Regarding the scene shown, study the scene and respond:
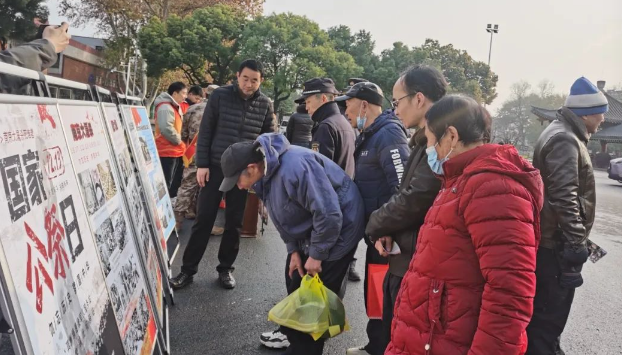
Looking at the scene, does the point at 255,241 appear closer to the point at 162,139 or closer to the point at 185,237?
the point at 185,237

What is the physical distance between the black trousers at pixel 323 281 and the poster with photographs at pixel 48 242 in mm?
1035

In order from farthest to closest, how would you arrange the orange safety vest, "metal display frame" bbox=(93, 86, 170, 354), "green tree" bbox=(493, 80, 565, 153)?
"green tree" bbox=(493, 80, 565, 153)
the orange safety vest
"metal display frame" bbox=(93, 86, 170, 354)

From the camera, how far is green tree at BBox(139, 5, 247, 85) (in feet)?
79.3

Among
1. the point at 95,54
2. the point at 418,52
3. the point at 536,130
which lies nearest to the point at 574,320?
the point at 418,52

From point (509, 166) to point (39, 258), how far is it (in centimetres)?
141

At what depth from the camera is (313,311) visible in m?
2.41

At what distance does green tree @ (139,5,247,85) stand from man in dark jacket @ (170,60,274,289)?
21563mm

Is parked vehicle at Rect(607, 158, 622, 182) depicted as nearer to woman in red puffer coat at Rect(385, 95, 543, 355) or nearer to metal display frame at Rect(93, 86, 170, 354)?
metal display frame at Rect(93, 86, 170, 354)

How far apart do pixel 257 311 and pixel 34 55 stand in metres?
2.34

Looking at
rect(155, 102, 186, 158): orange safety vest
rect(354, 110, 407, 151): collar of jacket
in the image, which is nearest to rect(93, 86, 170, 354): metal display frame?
rect(354, 110, 407, 151): collar of jacket

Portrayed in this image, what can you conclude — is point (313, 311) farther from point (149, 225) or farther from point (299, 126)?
point (299, 126)

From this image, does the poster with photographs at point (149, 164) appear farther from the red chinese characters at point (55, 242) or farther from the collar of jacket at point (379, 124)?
the red chinese characters at point (55, 242)

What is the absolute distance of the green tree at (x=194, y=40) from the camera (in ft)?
79.3

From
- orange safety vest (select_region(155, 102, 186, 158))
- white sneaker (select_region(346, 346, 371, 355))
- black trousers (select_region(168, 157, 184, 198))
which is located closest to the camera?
white sneaker (select_region(346, 346, 371, 355))
